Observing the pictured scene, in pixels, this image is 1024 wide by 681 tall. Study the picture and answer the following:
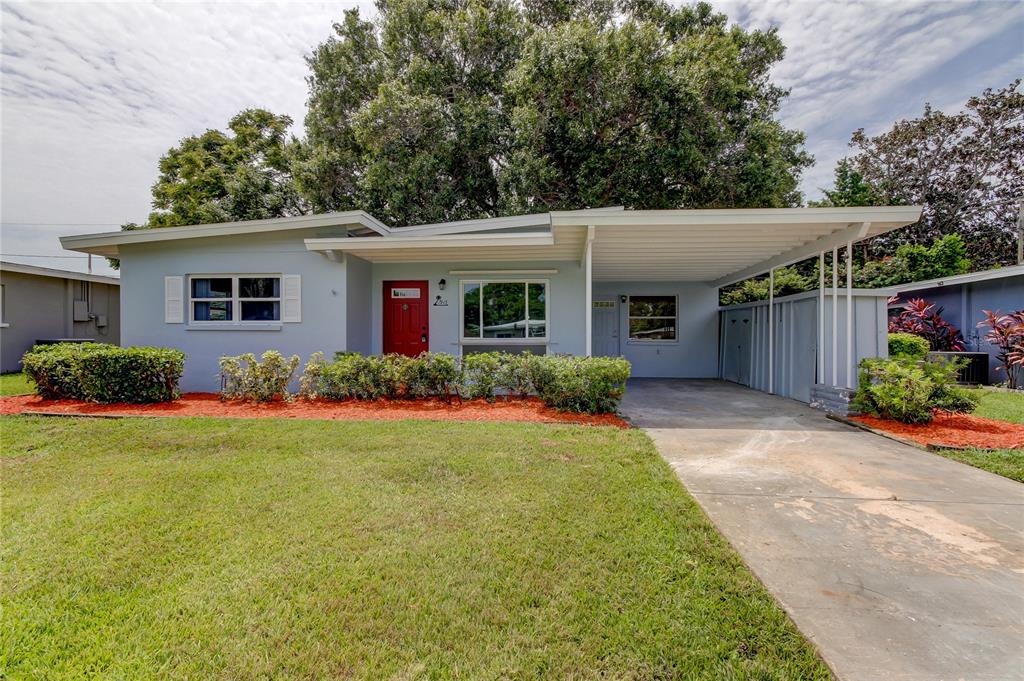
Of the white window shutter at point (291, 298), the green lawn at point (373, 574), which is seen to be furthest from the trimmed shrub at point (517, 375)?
the white window shutter at point (291, 298)

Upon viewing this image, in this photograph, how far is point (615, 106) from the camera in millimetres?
13500

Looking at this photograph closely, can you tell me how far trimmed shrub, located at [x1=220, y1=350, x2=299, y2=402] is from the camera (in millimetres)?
7633

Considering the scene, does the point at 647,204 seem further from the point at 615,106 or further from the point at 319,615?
the point at 319,615

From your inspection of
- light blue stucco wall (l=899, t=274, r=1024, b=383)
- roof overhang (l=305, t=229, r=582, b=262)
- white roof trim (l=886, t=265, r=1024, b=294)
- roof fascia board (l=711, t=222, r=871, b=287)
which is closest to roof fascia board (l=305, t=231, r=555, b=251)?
roof overhang (l=305, t=229, r=582, b=262)

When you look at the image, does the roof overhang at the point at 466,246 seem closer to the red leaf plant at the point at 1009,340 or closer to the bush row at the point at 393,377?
the bush row at the point at 393,377

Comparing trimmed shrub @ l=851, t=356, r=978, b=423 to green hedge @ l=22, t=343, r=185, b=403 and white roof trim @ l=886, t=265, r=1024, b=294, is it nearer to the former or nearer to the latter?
white roof trim @ l=886, t=265, r=1024, b=294

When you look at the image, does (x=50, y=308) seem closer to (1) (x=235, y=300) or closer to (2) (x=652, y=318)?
(1) (x=235, y=300)

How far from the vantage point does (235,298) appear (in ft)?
29.9

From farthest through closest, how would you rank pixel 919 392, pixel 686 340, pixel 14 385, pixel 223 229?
1. pixel 686 340
2. pixel 14 385
3. pixel 223 229
4. pixel 919 392

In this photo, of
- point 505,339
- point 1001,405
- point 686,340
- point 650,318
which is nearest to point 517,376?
point 505,339

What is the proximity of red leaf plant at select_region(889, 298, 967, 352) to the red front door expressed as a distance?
40.1ft

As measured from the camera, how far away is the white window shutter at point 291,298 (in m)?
8.86

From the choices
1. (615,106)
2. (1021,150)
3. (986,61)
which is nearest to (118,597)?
(986,61)

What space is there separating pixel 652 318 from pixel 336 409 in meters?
9.13
